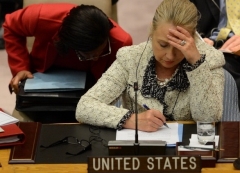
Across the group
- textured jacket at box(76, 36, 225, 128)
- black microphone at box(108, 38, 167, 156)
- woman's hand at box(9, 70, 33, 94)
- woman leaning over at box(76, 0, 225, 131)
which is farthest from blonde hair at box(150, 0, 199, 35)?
woman's hand at box(9, 70, 33, 94)

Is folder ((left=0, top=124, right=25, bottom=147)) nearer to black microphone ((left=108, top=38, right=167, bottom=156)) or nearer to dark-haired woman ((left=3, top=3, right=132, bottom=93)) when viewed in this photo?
black microphone ((left=108, top=38, right=167, bottom=156))

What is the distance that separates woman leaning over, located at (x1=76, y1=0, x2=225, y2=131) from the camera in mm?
2633

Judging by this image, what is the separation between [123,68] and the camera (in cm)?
287

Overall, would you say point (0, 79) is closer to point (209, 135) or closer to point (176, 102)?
point (176, 102)

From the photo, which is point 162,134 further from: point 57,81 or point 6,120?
point 57,81

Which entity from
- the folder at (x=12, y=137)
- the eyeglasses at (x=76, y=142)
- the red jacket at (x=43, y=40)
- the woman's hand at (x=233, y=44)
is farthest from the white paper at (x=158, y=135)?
the woman's hand at (x=233, y=44)

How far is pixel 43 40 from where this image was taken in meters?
3.54

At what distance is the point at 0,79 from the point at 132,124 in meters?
2.60

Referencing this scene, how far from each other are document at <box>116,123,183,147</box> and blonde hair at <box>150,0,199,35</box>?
413 millimetres

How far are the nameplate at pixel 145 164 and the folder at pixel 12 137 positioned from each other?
42 cm

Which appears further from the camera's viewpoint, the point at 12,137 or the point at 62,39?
the point at 62,39

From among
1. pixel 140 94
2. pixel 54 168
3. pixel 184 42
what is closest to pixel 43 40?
pixel 140 94

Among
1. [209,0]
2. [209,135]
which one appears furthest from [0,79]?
[209,135]

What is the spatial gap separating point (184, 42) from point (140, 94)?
1.16ft
